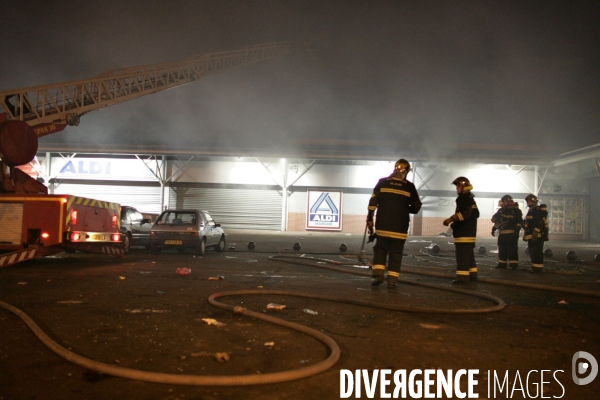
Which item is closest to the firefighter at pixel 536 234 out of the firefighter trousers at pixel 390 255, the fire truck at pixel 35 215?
the firefighter trousers at pixel 390 255

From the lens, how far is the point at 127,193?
26203 mm

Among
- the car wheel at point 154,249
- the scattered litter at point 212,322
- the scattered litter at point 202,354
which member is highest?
the scattered litter at point 212,322

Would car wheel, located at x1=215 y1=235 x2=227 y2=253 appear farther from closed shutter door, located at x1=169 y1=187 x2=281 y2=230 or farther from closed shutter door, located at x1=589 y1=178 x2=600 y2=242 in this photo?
closed shutter door, located at x1=589 y1=178 x2=600 y2=242

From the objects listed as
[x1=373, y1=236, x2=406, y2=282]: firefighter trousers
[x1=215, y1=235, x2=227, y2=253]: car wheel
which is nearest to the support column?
[x1=215, y1=235, x2=227, y2=253]: car wheel

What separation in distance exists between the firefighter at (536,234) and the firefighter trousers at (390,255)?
4.53 meters

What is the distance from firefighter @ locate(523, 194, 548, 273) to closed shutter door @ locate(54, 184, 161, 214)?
69.8ft

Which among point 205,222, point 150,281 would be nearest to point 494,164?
point 205,222

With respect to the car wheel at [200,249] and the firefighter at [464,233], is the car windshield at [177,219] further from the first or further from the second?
the firefighter at [464,233]

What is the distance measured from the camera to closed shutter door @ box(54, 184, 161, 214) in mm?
26094

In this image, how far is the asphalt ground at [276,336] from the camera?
2668mm

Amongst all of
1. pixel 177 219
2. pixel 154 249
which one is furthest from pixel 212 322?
pixel 177 219

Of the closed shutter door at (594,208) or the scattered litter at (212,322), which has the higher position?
the closed shutter door at (594,208)

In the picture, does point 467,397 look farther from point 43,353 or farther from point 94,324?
point 94,324

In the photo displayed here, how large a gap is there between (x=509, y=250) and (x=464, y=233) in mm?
3402
